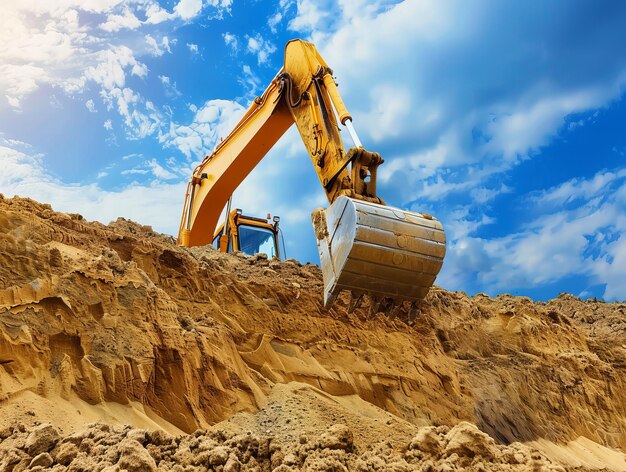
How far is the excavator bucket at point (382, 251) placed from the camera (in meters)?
5.54

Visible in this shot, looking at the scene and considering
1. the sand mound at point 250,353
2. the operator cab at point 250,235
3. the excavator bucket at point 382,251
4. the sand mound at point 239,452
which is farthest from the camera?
the operator cab at point 250,235

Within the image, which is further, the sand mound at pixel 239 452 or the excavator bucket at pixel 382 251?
the excavator bucket at pixel 382 251

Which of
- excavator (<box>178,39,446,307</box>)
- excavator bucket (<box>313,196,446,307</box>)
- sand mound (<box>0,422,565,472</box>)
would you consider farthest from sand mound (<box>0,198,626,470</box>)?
excavator (<box>178,39,446,307</box>)

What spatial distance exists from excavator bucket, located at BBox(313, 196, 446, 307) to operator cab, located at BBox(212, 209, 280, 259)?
6464mm

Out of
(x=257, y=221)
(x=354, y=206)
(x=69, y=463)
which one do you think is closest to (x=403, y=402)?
(x=354, y=206)

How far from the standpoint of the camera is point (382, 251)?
5.56 meters

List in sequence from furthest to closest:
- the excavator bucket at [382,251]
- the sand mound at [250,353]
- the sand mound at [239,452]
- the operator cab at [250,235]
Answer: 1. the operator cab at [250,235]
2. the excavator bucket at [382,251]
3. the sand mound at [250,353]
4. the sand mound at [239,452]

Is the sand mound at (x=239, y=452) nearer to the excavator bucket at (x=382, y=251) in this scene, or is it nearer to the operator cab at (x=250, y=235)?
the excavator bucket at (x=382, y=251)

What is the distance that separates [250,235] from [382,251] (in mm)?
7343

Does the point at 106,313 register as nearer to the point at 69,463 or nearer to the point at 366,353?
the point at 69,463

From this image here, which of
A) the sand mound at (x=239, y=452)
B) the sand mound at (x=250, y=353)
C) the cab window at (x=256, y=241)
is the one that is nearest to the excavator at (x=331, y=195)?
the sand mound at (x=250, y=353)

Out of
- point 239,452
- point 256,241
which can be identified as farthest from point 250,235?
point 239,452

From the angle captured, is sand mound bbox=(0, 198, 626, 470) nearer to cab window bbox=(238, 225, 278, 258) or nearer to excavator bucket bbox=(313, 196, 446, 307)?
excavator bucket bbox=(313, 196, 446, 307)

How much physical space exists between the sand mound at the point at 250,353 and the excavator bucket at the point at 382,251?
47 cm
